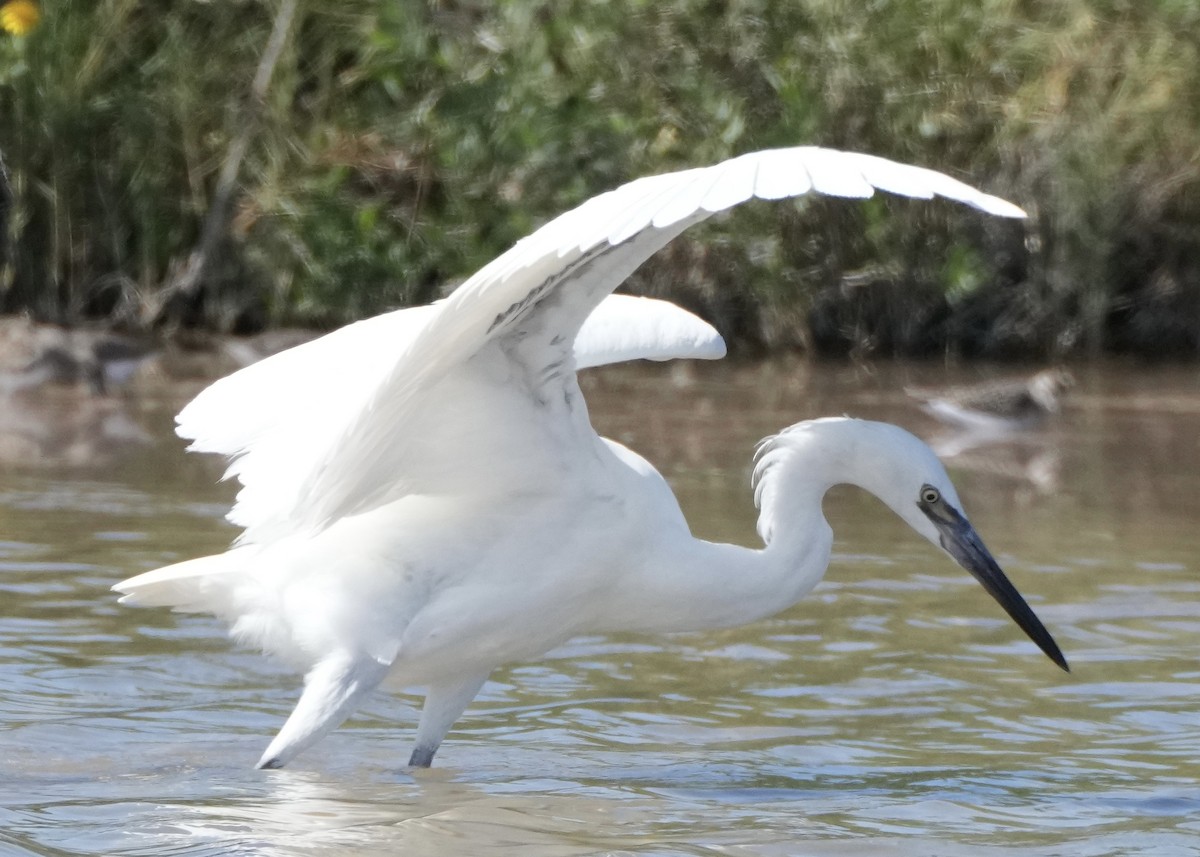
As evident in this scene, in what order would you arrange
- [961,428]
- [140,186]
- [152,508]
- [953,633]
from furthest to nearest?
[140,186] → [961,428] → [152,508] → [953,633]

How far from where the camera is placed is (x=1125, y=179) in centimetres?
1388

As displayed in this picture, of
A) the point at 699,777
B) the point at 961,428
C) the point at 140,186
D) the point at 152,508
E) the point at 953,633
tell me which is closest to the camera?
the point at 699,777

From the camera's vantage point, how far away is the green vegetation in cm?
1351

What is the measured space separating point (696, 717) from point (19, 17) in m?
9.50

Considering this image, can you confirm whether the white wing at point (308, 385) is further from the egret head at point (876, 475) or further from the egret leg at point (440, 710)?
the egret leg at point (440, 710)

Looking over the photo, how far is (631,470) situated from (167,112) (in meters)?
9.59

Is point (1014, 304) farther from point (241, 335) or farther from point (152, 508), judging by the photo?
point (152, 508)

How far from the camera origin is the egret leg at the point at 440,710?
16.9 ft

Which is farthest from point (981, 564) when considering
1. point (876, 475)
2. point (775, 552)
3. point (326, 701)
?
point (326, 701)

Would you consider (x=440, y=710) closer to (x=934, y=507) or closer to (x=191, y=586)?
(x=191, y=586)

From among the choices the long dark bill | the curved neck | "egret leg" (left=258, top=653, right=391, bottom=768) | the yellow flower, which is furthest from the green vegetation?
"egret leg" (left=258, top=653, right=391, bottom=768)

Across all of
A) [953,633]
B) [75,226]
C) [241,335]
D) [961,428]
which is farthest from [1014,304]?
[953,633]

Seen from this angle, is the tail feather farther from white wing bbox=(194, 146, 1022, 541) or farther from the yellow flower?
the yellow flower

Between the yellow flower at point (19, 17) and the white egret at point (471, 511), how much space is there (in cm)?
877
